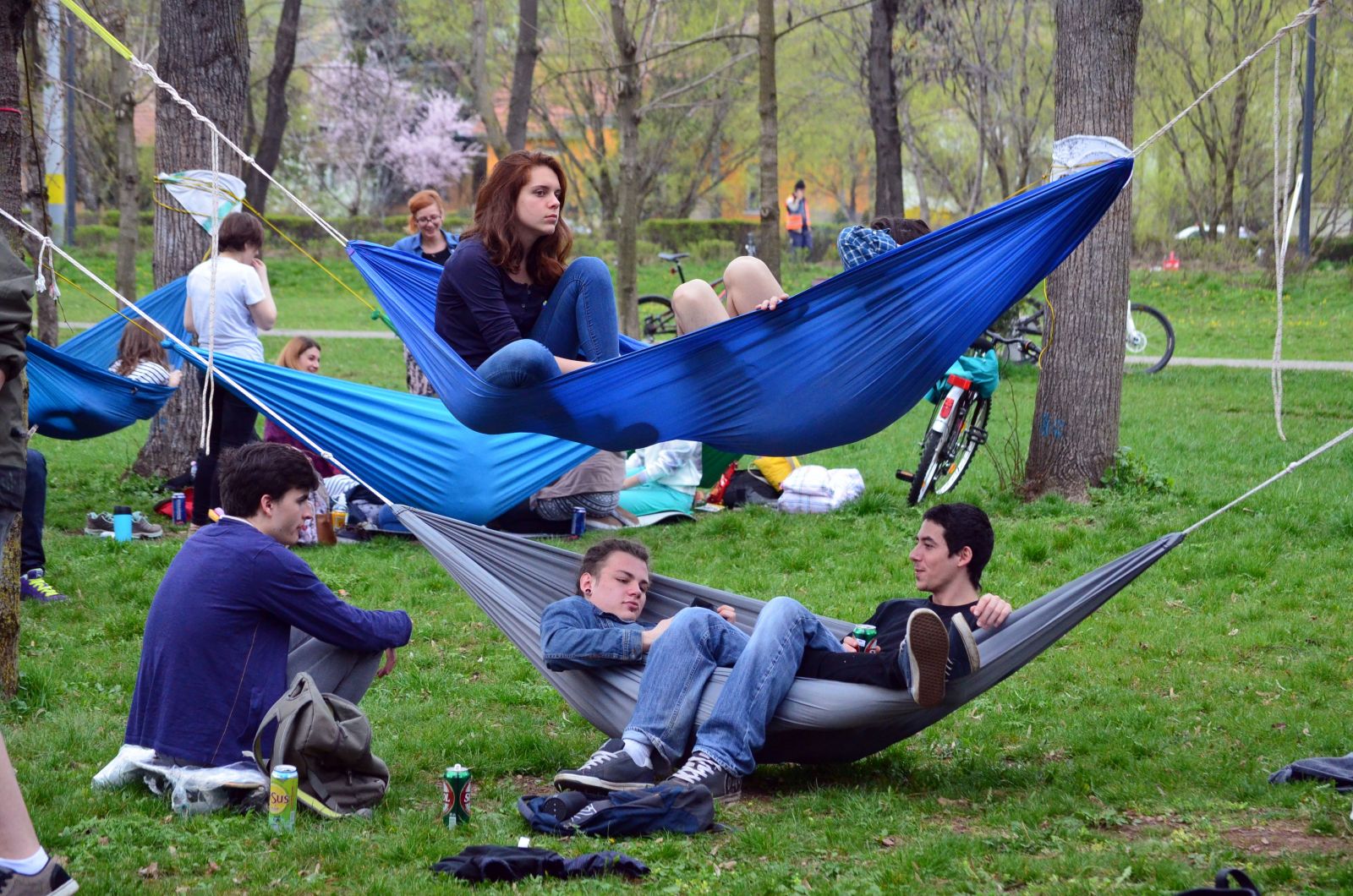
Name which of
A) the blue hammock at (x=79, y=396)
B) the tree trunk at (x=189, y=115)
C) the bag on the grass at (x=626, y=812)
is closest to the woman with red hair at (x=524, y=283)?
the bag on the grass at (x=626, y=812)

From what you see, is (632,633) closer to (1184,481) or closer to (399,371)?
(1184,481)

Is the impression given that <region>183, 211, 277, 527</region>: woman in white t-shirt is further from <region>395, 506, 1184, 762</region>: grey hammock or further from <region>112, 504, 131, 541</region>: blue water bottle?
<region>395, 506, 1184, 762</region>: grey hammock

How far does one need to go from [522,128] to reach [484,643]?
7.60 metres

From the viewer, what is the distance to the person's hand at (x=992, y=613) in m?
2.91

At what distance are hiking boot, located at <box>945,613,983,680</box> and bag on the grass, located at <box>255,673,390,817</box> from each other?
1.24m

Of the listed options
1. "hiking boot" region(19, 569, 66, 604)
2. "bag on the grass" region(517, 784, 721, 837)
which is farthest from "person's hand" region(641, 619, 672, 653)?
"hiking boot" region(19, 569, 66, 604)

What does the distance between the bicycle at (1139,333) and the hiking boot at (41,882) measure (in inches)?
295

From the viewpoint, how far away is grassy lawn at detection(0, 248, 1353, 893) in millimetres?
2539

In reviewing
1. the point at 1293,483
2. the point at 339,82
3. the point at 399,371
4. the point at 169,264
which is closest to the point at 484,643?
the point at 169,264

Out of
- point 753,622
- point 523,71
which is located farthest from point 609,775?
point 523,71

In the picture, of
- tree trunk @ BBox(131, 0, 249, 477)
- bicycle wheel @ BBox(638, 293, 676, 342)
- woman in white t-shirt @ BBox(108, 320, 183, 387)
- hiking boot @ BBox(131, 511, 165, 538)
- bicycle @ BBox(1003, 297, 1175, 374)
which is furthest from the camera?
bicycle wheel @ BBox(638, 293, 676, 342)

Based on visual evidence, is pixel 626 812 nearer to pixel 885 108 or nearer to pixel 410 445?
pixel 410 445

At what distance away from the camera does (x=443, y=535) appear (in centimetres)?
340

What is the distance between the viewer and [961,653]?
112 inches
